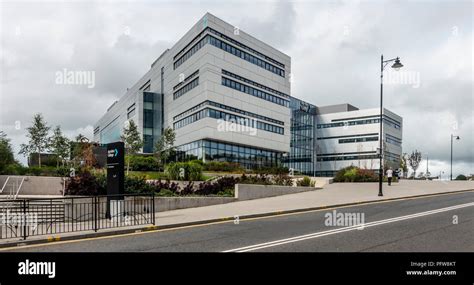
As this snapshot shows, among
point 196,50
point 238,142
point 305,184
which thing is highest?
point 196,50

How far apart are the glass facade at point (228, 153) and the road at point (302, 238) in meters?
37.5

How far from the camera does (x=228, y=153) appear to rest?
5350 cm

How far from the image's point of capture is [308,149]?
93188 mm

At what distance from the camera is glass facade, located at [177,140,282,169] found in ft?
168

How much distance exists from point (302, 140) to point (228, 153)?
42208 mm

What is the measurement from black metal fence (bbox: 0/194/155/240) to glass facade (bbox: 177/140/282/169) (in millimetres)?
34375

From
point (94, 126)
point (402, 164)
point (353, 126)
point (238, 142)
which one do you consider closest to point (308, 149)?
point (353, 126)

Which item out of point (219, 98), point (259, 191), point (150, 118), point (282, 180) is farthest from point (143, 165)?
point (150, 118)

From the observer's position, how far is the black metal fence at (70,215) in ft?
39.0

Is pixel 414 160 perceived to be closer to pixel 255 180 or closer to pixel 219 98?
pixel 219 98

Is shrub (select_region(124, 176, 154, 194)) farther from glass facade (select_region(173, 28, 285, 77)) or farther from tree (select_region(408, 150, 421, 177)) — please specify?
tree (select_region(408, 150, 421, 177))

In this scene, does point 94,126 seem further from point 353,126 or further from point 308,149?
point 353,126
